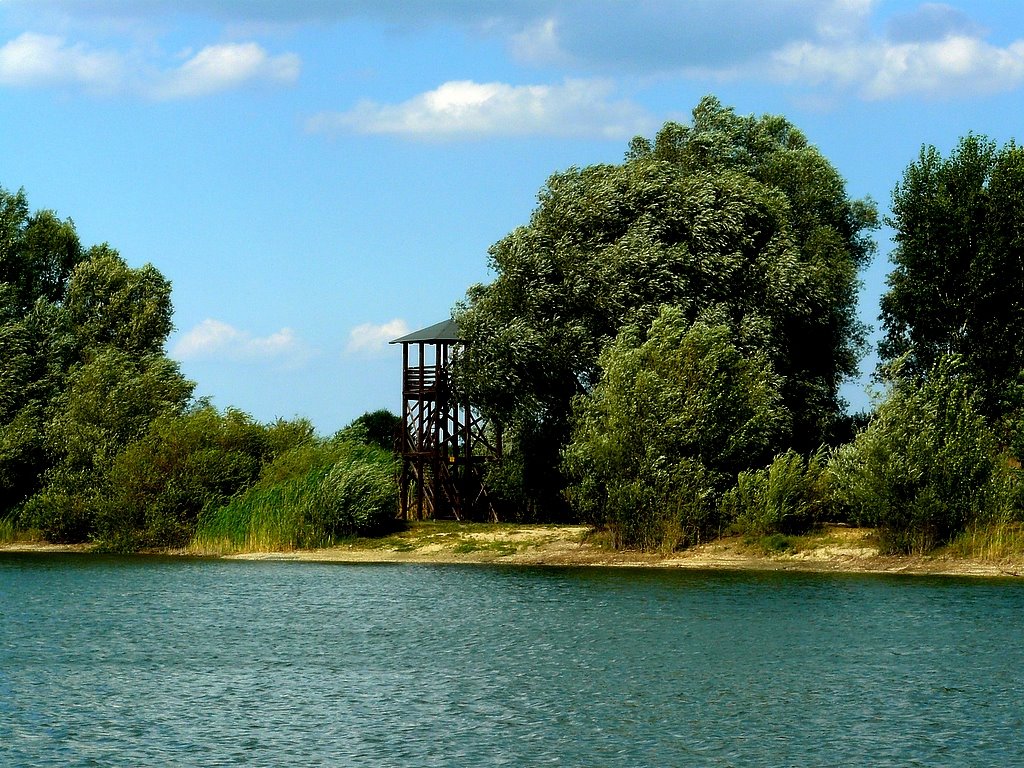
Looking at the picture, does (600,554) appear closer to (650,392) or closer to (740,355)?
(650,392)

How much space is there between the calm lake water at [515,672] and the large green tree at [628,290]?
16.0 m

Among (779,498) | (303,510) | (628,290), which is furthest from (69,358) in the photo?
(779,498)

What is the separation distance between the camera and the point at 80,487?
221 ft

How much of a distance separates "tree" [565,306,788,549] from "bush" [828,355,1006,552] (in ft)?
17.1

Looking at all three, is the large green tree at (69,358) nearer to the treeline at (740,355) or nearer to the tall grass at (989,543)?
the treeline at (740,355)

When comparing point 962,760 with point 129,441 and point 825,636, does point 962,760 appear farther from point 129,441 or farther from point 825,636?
point 129,441

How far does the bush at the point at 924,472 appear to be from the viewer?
52656 mm

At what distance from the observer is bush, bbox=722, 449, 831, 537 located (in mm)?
55969

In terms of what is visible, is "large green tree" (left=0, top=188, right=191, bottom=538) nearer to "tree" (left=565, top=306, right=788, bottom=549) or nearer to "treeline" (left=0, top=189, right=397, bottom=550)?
"treeline" (left=0, top=189, right=397, bottom=550)

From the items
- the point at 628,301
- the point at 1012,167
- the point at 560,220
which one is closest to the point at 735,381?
the point at 628,301

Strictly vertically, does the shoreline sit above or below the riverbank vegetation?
below

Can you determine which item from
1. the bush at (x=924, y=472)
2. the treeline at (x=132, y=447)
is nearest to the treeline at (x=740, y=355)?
the bush at (x=924, y=472)

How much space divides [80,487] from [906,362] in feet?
135

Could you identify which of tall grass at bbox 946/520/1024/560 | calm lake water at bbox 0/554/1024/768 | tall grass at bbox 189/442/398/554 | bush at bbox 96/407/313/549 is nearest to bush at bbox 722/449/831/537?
calm lake water at bbox 0/554/1024/768
